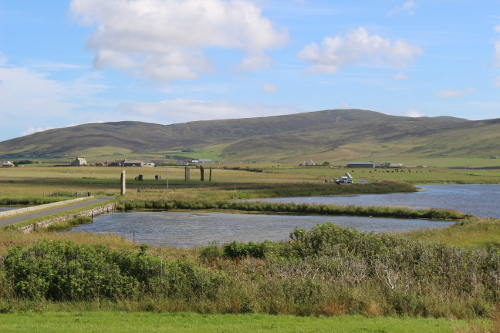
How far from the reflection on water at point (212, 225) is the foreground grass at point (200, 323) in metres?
21.1

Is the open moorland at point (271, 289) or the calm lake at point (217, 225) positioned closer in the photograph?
the open moorland at point (271, 289)

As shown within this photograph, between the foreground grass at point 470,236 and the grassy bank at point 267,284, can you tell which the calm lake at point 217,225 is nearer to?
the foreground grass at point 470,236

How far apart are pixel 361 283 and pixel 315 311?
250 cm

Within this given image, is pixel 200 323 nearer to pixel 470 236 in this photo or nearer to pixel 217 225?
pixel 470 236

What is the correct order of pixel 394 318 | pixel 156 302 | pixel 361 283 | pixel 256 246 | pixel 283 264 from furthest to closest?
pixel 256 246, pixel 283 264, pixel 361 283, pixel 156 302, pixel 394 318

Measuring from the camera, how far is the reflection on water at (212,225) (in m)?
38.6

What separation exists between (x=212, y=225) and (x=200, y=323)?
33.8m

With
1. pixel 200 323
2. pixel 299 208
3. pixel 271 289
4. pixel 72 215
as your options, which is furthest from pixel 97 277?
pixel 299 208

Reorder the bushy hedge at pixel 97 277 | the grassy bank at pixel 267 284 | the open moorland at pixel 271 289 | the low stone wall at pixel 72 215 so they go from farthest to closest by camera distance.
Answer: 1. the low stone wall at pixel 72 215
2. the bushy hedge at pixel 97 277
3. the grassy bank at pixel 267 284
4. the open moorland at pixel 271 289

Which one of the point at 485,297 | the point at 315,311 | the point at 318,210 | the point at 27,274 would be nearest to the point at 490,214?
the point at 318,210

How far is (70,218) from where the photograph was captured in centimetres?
4631

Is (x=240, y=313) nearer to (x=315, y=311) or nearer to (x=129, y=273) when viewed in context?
(x=315, y=311)

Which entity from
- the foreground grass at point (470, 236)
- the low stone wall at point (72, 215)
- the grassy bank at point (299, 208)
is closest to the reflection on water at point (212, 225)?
the low stone wall at point (72, 215)

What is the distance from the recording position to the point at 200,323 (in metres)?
13.1
